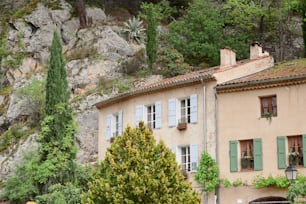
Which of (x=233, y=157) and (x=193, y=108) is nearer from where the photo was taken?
(x=233, y=157)

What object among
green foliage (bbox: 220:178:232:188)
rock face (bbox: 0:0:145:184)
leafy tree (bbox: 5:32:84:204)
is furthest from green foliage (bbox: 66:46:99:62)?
green foliage (bbox: 220:178:232:188)

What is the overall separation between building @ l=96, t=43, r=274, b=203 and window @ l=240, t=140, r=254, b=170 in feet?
4.53

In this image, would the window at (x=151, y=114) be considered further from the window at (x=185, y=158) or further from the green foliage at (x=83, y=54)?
the green foliage at (x=83, y=54)

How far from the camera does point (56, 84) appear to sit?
35844 millimetres

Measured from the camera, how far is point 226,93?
1096 inches

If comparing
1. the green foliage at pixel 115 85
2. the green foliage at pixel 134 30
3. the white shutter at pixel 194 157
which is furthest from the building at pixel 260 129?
the green foliage at pixel 134 30

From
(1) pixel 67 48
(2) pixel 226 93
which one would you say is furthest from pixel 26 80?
(2) pixel 226 93

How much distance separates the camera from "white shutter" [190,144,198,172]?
2808 cm

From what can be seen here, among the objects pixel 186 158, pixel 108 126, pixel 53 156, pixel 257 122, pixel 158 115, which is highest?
pixel 158 115

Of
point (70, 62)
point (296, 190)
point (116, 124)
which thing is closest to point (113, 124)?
point (116, 124)

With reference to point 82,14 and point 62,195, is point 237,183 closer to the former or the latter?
point 62,195

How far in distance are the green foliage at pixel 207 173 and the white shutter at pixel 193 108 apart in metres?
2.00

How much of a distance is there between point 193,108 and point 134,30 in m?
20.0

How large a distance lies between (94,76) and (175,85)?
15077 mm
